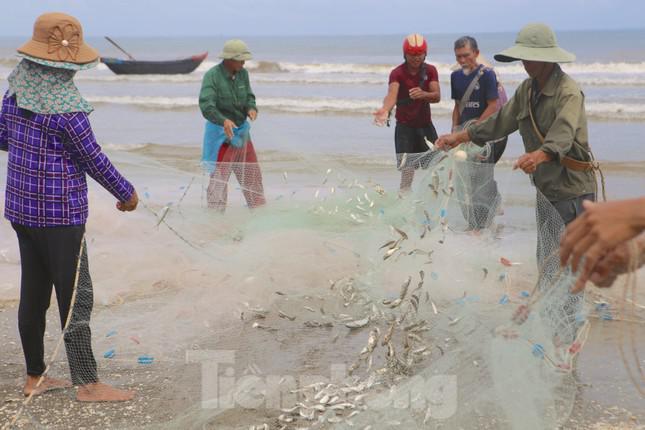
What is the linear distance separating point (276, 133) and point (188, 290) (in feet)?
6.90

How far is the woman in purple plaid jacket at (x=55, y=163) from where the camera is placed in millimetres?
3387

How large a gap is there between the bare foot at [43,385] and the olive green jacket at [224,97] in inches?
119

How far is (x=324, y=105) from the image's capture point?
17.0 meters

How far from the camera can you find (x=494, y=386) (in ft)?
10.8

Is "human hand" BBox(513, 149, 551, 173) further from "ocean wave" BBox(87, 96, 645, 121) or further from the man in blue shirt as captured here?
"ocean wave" BBox(87, 96, 645, 121)

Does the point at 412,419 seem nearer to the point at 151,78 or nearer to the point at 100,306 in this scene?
the point at 100,306

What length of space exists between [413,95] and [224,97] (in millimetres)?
→ 1513

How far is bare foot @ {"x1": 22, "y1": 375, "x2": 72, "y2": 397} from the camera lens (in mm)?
3773

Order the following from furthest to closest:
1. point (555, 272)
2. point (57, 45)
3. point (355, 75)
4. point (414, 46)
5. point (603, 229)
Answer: point (355, 75) → point (414, 46) → point (555, 272) → point (57, 45) → point (603, 229)

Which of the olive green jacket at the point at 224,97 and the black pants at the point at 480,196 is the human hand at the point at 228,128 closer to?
the olive green jacket at the point at 224,97

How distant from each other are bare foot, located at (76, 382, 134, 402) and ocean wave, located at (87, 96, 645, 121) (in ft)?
38.3

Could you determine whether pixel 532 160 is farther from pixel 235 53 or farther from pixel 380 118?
pixel 235 53

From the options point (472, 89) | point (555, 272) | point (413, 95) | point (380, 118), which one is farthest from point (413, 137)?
point (555, 272)

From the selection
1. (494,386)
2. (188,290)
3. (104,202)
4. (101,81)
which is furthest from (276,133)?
(101,81)
